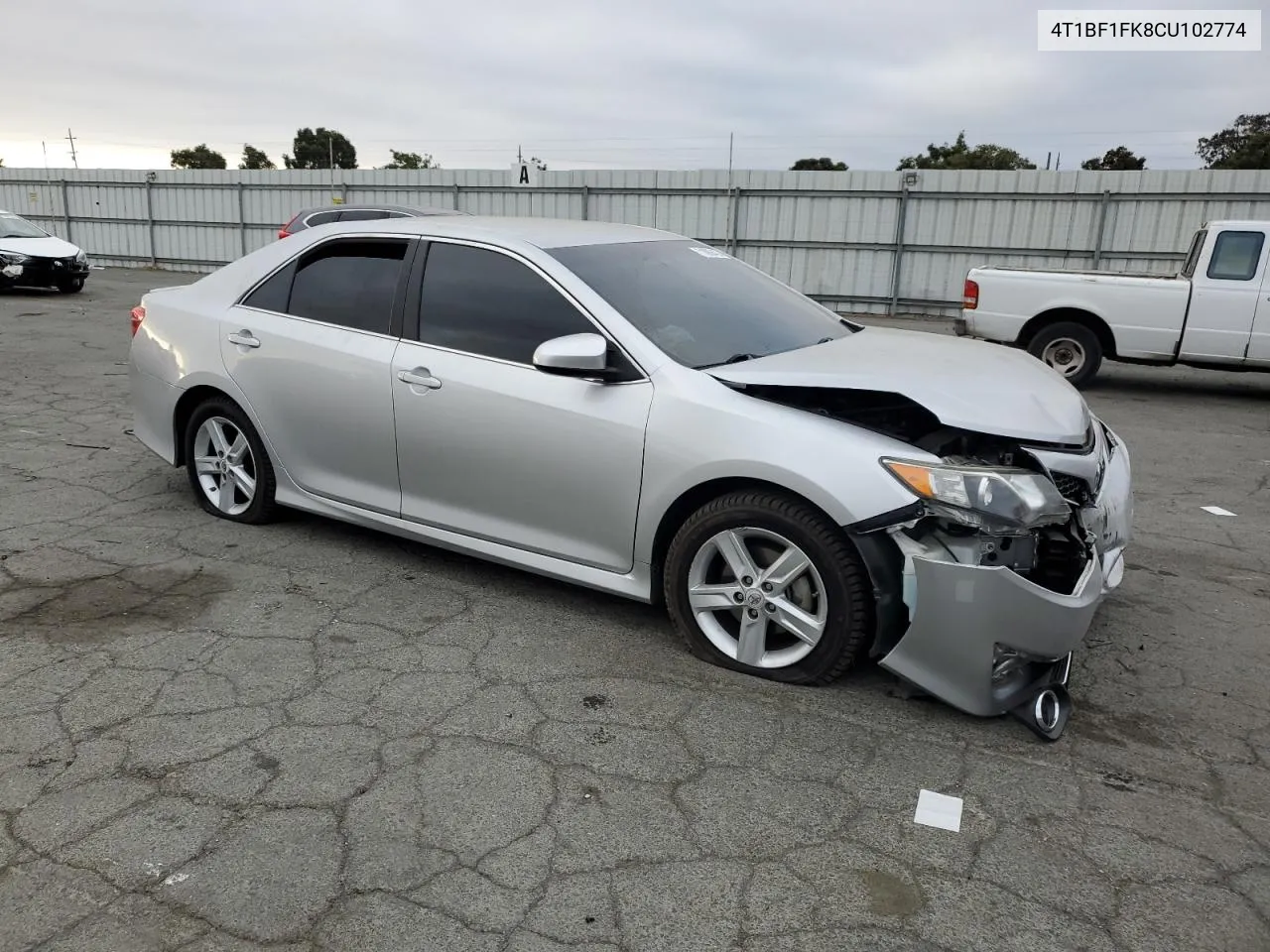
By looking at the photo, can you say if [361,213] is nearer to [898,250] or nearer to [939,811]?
[898,250]

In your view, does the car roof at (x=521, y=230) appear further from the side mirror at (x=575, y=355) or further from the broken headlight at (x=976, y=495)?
the broken headlight at (x=976, y=495)

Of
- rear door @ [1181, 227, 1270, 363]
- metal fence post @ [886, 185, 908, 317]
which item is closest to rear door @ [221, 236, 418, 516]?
rear door @ [1181, 227, 1270, 363]

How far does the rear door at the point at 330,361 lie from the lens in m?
4.36

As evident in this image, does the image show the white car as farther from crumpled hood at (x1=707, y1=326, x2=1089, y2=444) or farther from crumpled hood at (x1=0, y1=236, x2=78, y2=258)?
crumpled hood at (x1=707, y1=326, x2=1089, y2=444)

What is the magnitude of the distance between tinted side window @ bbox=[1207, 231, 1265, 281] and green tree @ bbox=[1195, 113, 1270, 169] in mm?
41423

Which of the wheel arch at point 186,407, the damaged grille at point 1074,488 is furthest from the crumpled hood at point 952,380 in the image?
the wheel arch at point 186,407

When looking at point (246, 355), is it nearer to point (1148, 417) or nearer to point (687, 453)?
point (687, 453)

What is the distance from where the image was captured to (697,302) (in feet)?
13.8

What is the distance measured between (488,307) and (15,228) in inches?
649

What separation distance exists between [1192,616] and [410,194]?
68.3ft

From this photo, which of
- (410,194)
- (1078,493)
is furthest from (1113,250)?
(1078,493)

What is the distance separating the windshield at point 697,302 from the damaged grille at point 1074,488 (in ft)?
3.95

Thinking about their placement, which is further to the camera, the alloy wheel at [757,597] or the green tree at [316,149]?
the green tree at [316,149]

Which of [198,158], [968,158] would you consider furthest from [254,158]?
[968,158]
